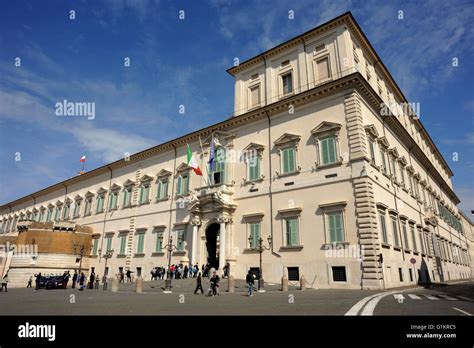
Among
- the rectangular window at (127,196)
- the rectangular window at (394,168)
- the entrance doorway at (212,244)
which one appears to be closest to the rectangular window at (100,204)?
the rectangular window at (127,196)

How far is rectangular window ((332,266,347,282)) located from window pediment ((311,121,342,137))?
9.19 m

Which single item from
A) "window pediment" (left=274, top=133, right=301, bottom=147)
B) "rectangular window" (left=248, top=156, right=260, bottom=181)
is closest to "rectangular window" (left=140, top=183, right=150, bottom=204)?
"rectangular window" (left=248, top=156, right=260, bottom=181)

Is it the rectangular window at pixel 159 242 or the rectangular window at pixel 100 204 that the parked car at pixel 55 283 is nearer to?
the rectangular window at pixel 159 242

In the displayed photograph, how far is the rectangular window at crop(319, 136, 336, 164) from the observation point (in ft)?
72.5

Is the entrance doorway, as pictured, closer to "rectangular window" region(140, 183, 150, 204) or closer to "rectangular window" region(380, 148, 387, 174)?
"rectangular window" region(140, 183, 150, 204)

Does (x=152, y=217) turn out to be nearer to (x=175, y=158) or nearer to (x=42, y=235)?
(x=175, y=158)

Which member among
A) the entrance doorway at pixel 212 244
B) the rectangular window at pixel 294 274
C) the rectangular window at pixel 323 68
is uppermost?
the rectangular window at pixel 323 68

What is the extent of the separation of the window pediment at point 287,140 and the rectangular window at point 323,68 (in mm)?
5204

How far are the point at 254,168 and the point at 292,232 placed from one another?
254 inches

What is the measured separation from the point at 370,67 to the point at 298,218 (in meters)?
15.8

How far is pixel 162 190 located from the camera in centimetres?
3384

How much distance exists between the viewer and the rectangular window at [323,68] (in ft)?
82.9

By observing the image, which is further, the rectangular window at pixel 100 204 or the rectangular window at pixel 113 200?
the rectangular window at pixel 100 204

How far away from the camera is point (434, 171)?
40.8 m
